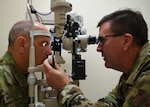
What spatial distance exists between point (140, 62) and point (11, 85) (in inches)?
32.0

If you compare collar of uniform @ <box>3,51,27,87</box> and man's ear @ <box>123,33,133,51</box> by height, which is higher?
man's ear @ <box>123,33,133,51</box>

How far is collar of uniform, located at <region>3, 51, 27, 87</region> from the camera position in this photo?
1511mm

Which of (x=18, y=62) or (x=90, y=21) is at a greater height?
(x=90, y=21)

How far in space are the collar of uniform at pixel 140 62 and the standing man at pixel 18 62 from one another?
23.0 inches

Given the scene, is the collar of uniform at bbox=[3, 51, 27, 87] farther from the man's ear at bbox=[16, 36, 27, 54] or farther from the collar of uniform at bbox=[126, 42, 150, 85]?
the collar of uniform at bbox=[126, 42, 150, 85]

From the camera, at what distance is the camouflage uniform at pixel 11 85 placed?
1.41m

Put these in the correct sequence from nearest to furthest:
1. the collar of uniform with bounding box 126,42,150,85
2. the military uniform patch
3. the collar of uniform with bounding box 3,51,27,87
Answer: the military uniform patch
the collar of uniform with bounding box 126,42,150,85
the collar of uniform with bounding box 3,51,27,87

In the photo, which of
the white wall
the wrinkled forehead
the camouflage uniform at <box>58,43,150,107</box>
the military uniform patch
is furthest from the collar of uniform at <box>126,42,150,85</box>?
the white wall

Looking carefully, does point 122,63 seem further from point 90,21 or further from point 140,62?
point 90,21

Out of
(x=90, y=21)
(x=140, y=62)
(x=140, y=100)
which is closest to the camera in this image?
(x=140, y=100)

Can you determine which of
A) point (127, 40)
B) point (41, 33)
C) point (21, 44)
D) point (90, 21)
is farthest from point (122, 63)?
point (90, 21)

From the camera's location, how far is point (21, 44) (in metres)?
1.57

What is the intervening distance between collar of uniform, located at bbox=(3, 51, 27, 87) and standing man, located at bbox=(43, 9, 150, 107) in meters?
0.36

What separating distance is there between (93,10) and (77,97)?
1.55m
